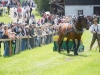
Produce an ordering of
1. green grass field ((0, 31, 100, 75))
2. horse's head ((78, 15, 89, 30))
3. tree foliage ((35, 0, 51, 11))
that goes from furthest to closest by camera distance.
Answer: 1. tree foliage ((35, 0, 51, 11))
2. horse's head ((78, 15, 89, 30))
3. green grass field ((0, 31, 100, 75))

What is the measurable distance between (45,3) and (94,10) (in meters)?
8.42

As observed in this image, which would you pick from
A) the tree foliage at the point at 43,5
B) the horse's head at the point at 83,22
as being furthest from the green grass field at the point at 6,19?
the horse's head at the point at 83,22

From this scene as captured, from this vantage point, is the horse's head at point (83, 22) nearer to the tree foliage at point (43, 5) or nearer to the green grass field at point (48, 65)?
the green grass field at point (48, 65)

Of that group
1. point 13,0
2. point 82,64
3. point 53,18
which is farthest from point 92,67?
point 13,0

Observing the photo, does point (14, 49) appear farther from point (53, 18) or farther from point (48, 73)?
point (53, 18)

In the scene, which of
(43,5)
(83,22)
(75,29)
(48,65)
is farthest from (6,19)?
(48,65)

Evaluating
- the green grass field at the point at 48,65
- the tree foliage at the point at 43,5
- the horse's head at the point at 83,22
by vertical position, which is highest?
the tree foliage at the point at 43,5

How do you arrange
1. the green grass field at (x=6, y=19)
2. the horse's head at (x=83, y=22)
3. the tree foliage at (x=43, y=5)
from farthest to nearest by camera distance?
the tree foliage at (x=43, y=5) < the green grass field at (x=6, y=19) < the horse's head at (x=83, y=22)

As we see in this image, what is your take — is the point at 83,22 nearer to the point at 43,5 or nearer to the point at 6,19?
the point at 6,19

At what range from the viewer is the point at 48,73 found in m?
15.1

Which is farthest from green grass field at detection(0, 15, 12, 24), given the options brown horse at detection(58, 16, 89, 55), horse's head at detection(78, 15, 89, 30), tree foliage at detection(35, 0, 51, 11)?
horse's head at detection(78, 15, 89, 30)

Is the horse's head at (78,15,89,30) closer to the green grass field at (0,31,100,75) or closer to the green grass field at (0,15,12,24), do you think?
the green grass field at (0,31,100,75)

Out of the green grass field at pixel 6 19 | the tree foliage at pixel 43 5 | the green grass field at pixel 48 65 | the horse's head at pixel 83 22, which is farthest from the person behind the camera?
the tree foliage at pixel 43 5

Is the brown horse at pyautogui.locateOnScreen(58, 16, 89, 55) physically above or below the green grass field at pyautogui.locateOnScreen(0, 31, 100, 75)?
above
